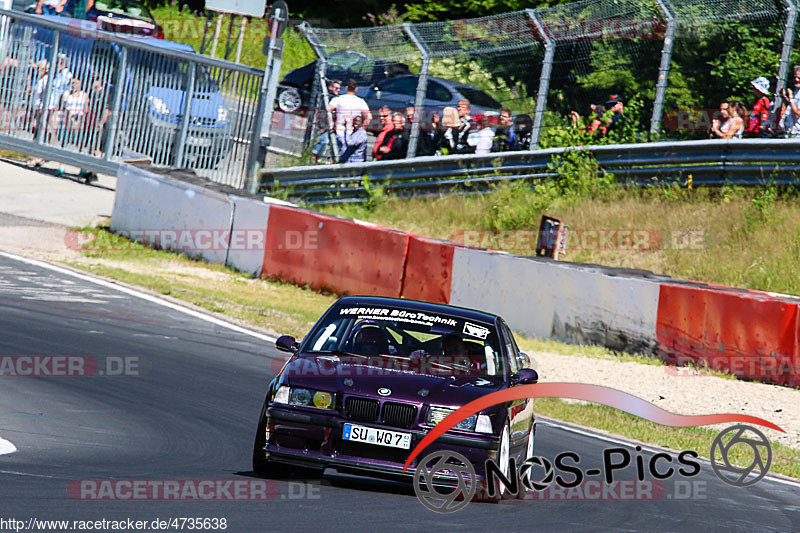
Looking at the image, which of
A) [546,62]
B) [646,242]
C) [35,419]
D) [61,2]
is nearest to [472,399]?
[35,419]

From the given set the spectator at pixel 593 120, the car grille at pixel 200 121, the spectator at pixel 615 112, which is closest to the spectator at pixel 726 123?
the spectator at pixel 615 112

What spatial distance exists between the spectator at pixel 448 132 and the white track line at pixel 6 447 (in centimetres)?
1408

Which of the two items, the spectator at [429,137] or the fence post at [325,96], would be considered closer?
the spectator at [429,137]

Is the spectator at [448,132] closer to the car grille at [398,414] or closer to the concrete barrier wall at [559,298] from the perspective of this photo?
the concrete barrier wall at [559,298]

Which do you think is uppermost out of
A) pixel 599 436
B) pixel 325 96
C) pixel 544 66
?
pixel 544 66

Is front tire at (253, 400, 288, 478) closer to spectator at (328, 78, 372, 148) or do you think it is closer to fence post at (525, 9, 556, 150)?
fence post at (525, 9, 556, 150)

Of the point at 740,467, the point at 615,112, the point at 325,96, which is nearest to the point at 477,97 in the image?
the point at 615,112

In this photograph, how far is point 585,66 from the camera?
19500 mm

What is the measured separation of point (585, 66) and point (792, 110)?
352cm

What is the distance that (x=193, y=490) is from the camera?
22.2 ft

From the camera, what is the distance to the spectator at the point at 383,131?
71.5 feet

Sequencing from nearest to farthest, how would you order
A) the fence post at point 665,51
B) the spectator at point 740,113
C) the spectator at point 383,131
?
the spectator at point 740,113
the fence post at point 665,51
the spectator at point 383,131

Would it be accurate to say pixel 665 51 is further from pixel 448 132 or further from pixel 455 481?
pixel 455 481

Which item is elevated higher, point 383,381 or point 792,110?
point 792,110
